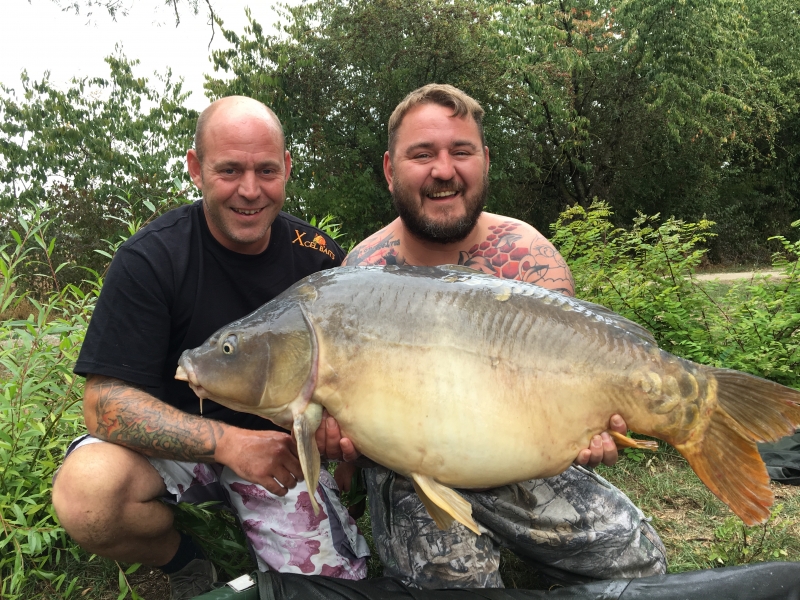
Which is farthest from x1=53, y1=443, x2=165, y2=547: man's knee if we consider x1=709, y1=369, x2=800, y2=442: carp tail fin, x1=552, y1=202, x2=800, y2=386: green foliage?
x1=552, y1=202, x2=800, y2=386: green foliage

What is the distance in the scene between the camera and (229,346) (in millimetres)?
1568

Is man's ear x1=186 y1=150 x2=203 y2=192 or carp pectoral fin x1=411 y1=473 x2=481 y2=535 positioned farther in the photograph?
man's ear x1=186 y1=150 x2=203 y2=192

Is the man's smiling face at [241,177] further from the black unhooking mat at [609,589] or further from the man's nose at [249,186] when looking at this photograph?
the black unhooking mat at [609,589]

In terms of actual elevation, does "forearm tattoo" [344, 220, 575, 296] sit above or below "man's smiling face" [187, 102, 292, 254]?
below

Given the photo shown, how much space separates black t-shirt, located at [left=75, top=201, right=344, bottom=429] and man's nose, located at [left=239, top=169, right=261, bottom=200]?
0.21 m

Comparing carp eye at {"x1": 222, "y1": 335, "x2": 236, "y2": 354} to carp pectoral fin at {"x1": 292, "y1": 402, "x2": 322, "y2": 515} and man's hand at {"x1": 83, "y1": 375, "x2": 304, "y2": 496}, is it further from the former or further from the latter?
man's hand at {"x1": 83, "y1": 375, "x2": 304, "y2": 496}

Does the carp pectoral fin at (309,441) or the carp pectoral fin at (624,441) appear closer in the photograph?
the carp pectoral fin at (309,441)

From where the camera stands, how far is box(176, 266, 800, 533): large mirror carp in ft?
5.00

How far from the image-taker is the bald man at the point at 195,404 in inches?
73.2

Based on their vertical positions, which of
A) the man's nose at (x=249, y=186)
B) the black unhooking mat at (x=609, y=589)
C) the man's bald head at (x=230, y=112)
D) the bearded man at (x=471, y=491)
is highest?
the man's bald head at (x=230, y=112)

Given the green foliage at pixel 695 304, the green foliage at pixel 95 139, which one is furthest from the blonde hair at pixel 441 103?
the green foliage at pixel 95 139

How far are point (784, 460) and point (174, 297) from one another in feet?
9.87

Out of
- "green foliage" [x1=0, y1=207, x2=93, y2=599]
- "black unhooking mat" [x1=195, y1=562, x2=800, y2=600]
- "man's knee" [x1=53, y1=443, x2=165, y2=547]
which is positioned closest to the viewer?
"black unhooking mat" [x1=195, y1=562, x2=800, y2=600]

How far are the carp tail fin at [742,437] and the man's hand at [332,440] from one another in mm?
885
